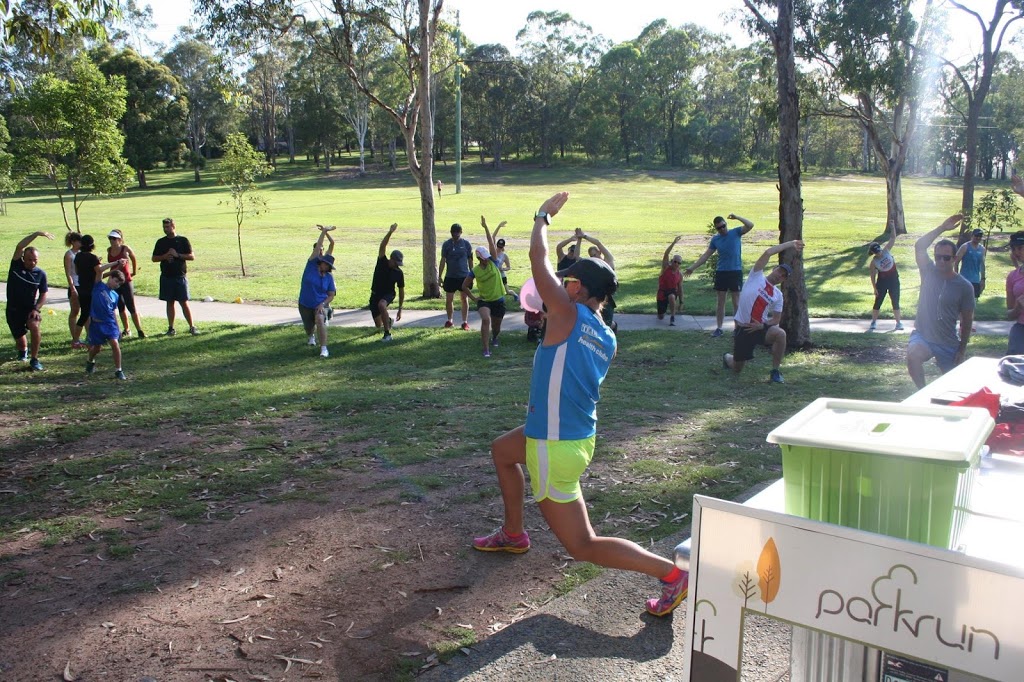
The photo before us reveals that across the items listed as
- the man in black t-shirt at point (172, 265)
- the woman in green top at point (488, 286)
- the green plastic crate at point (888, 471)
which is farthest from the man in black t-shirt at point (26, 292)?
the green plastic crate at point (888, 471)

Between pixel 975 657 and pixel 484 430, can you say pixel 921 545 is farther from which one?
pixel 484 430

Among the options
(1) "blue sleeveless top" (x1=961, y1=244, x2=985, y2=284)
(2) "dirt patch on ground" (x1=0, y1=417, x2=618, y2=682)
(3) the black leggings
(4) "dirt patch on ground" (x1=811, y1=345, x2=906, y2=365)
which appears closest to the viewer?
(2) "dirt patch on ground" (x1=0, y1=417, x2=618, y2=682)

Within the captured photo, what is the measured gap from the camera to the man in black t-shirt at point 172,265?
13.4m

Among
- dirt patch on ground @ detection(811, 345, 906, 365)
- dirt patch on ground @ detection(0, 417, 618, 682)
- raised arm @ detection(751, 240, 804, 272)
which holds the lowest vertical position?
dirt patch on ground @ detection(811, 345, 906, 365)

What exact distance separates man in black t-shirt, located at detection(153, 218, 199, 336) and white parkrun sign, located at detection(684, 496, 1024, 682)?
Result: 39.7 feet

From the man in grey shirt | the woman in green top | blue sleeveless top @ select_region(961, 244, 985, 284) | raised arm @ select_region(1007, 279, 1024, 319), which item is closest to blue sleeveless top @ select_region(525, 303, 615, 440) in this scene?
the man in grey shirt

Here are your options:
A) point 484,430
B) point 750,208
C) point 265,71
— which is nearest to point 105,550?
point 484,430

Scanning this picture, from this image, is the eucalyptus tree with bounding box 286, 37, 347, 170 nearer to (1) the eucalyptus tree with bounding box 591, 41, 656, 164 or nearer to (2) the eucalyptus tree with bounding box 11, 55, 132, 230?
(1) the eucalyptus tree with bounding box 591, 41, 656, 164

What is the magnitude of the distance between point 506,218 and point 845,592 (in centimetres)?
3873

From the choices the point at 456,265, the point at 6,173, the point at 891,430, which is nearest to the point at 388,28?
the point at 456,265

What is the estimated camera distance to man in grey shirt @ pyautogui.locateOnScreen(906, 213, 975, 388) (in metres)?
7.81

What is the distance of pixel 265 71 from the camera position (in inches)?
2980

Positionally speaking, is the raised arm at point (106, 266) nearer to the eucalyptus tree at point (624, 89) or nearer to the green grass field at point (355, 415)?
the green grass field at point (355, 415)

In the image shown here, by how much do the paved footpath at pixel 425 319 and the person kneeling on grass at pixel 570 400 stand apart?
397 inches
